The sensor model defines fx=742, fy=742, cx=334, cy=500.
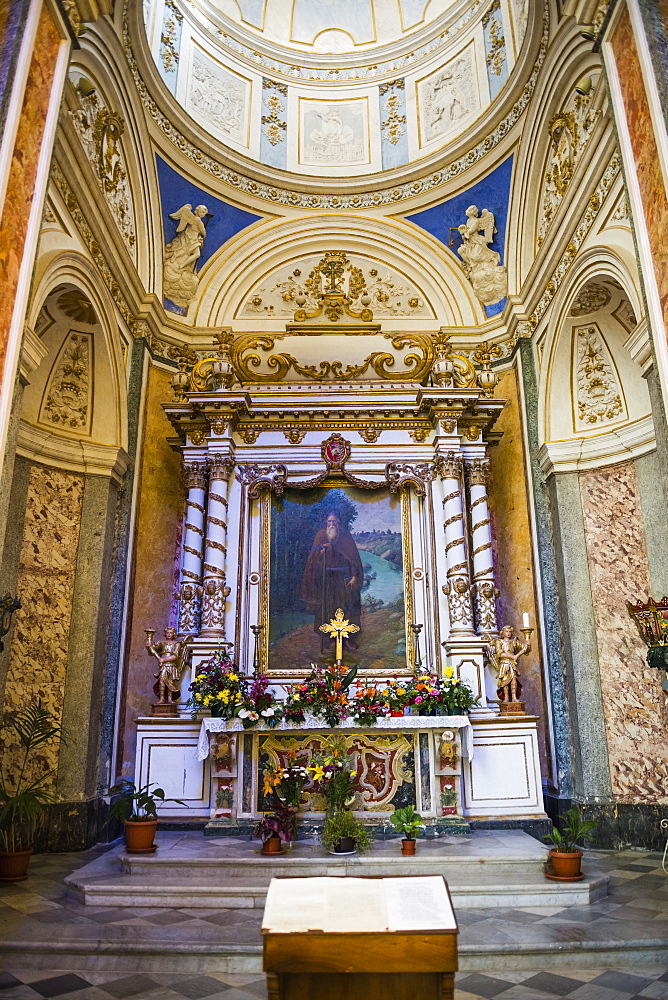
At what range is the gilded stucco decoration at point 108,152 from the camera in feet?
30.9

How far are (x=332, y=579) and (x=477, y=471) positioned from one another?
104 inches

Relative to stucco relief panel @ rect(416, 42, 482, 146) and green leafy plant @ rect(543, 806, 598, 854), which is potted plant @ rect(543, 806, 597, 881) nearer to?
green leafy plant @ rect(543, 806, 598, 854)

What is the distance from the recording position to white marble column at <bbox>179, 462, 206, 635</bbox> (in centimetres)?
1012

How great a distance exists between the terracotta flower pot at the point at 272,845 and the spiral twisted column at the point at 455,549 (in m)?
3.71

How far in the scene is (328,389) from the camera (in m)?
11.7

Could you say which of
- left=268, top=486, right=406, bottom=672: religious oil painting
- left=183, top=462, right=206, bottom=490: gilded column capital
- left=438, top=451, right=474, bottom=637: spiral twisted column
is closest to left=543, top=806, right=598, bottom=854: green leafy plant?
left=438, top=451, right=474, bottom=637: spiral twisted column

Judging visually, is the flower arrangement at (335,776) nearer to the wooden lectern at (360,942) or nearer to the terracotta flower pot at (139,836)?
the terracotta flower pot at (139,836)

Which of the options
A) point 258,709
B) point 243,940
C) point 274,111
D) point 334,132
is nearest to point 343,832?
point 258,709

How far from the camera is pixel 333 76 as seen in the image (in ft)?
45.8

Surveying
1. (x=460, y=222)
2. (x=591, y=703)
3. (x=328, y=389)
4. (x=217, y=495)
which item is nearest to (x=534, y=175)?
(x=460, y=222)

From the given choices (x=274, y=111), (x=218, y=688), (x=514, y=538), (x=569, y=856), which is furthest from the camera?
(x=274, y=111)

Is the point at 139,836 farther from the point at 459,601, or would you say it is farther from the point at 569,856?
the point at 459,601

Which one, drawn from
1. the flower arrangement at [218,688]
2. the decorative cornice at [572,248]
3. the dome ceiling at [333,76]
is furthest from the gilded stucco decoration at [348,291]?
the flower arrangement at [218,688]

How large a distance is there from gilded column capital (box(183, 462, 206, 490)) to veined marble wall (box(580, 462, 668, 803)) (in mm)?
5342
